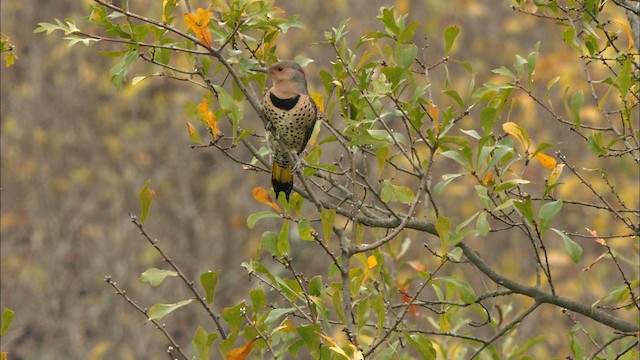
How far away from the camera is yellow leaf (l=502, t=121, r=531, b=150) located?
342 cm

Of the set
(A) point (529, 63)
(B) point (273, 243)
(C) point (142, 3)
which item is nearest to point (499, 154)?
(A) point (529, 63)

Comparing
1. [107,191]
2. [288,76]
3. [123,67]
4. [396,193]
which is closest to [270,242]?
[396,193]

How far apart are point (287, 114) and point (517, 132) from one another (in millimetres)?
1300

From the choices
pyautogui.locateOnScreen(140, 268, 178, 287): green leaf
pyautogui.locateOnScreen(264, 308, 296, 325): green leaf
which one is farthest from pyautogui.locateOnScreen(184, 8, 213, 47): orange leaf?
pyautogui.locateOnScreen(264, 308, 296, 325): green leaf

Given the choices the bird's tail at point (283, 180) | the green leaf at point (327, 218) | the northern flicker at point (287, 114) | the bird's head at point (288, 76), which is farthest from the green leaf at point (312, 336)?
the bird's head at point (288, 76)

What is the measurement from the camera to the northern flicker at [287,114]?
14.5ft

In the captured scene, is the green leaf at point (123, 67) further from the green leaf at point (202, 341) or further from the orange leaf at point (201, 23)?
the green leaf at point (202, 341)

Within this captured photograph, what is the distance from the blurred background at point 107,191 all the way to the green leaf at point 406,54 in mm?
6800

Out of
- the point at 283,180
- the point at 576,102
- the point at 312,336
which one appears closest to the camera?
the point at 312,336

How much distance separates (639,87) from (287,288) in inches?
59.1

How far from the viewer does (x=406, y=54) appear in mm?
3344

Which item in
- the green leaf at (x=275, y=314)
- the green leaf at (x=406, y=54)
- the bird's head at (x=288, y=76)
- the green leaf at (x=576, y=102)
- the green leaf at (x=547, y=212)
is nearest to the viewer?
the green leaf at (x=547, y=212)

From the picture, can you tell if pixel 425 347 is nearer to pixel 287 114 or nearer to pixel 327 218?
pixel 327 218

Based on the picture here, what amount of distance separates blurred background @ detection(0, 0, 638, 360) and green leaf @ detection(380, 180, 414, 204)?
6511 mm
